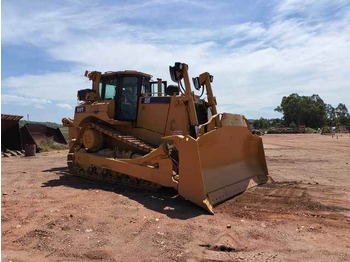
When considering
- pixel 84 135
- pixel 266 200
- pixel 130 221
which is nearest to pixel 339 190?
pixel 266 200

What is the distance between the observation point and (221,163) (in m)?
7.83

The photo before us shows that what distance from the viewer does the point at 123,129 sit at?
988 cm

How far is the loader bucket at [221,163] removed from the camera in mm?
6664

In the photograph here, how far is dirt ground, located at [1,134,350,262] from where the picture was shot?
4.48 m

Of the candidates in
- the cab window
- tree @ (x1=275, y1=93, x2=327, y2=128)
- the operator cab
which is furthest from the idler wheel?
tree @ (x1=275, y1=93, x2=327, y2=128)

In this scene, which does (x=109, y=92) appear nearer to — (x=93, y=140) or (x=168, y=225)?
(x=93, y=140)

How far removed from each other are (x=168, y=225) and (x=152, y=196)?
2.05m

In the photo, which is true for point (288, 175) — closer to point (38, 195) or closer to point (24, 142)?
point (38, 195)

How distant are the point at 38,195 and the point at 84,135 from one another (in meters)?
2.60

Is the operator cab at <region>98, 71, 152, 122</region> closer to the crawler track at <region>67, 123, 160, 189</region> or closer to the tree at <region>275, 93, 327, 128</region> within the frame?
the crawler track at <region>67, 123, 160, 189</region>

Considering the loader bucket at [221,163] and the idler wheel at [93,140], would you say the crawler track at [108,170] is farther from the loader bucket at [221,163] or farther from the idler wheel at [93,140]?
the loader bucket at [221,163]

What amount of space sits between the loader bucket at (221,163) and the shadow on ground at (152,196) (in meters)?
0.27

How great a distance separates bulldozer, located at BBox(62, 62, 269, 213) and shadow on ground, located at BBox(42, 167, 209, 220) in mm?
175

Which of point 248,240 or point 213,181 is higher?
point 213,181
